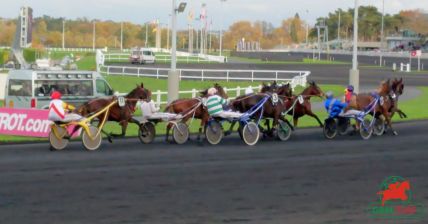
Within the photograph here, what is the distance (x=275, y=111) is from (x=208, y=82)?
31.3 m

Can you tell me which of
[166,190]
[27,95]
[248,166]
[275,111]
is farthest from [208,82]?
[166,190]

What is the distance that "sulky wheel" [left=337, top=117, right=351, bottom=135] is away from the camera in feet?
76.1

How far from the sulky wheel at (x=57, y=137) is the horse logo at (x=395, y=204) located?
818 centimetres

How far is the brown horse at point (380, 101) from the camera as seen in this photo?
23.3m

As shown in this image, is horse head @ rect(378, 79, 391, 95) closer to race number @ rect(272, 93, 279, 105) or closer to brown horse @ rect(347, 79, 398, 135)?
brown horse @ rect(347, 79, 398, 135)

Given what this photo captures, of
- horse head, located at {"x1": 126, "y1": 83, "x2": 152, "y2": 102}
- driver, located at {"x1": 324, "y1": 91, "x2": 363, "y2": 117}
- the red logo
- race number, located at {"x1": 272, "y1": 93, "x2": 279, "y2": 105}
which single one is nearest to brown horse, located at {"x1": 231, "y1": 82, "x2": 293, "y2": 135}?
race number, located at {"x1": 272, "y1": 93, "x2": 279, "y2": 105}

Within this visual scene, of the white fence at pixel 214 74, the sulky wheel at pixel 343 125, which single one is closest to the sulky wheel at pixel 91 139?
the sulky wheel at pixel 343 125

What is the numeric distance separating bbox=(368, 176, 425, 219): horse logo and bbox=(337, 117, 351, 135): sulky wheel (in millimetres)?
8756

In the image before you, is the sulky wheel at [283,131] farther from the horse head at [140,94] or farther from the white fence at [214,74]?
the white fence at [214,74]

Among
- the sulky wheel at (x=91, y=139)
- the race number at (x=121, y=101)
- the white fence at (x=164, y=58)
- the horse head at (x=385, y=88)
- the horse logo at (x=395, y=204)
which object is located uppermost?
the white fence at (x=164, y=58)

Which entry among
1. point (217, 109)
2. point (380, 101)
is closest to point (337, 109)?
point (380, 101)

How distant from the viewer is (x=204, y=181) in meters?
14.4

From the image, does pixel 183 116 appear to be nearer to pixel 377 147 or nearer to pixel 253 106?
pixel 253 106

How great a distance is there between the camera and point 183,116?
21.2 metres
